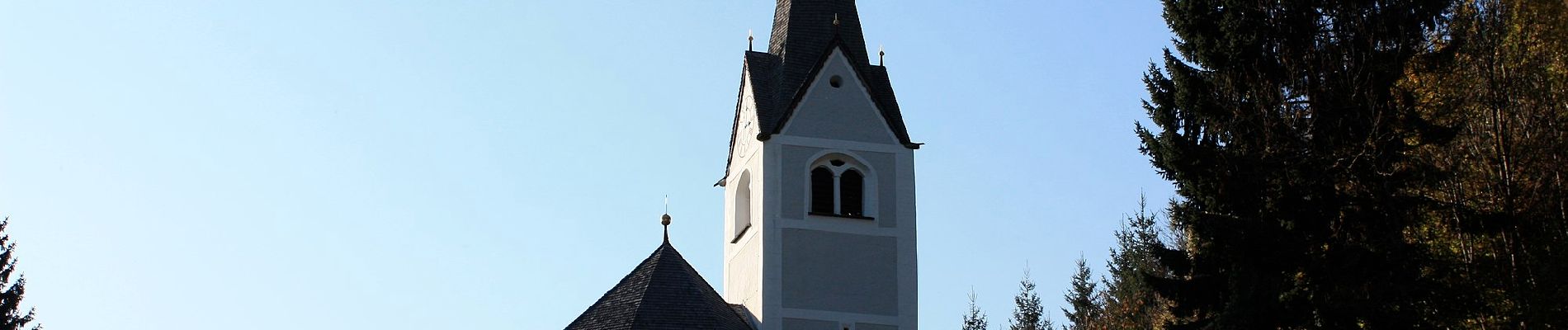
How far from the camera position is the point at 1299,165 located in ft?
80.7

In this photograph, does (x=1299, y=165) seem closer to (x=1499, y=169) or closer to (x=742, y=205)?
(x=1499, y=169)

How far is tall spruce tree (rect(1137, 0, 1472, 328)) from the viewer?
24.0m

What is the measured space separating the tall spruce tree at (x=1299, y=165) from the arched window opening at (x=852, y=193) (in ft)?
21.2

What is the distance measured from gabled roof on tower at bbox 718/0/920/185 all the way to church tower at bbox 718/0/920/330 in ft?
0.07

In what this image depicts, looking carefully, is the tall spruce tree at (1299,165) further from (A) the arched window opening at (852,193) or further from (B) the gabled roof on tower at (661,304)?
(B) the gabled roof on tower at (661,304)

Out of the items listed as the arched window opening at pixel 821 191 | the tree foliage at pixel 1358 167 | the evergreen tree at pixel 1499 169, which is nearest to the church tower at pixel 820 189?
the arched window opening at pixel 821 191

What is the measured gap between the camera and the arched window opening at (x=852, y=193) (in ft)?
104

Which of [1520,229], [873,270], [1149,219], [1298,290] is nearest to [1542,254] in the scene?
[1520,229]

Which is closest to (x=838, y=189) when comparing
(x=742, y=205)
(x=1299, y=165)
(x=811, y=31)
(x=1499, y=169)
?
(x=742, y=205)

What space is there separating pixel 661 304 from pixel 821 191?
401 cm

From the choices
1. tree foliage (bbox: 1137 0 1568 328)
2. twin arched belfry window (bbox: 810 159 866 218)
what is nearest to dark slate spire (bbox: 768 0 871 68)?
twin arched belfry window (bbox: 810 159 866 218)

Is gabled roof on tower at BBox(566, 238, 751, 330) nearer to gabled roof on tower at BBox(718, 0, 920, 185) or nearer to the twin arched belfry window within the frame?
the twin arched belfry window

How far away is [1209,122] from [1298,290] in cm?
284

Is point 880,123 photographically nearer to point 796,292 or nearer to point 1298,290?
point 796,292
